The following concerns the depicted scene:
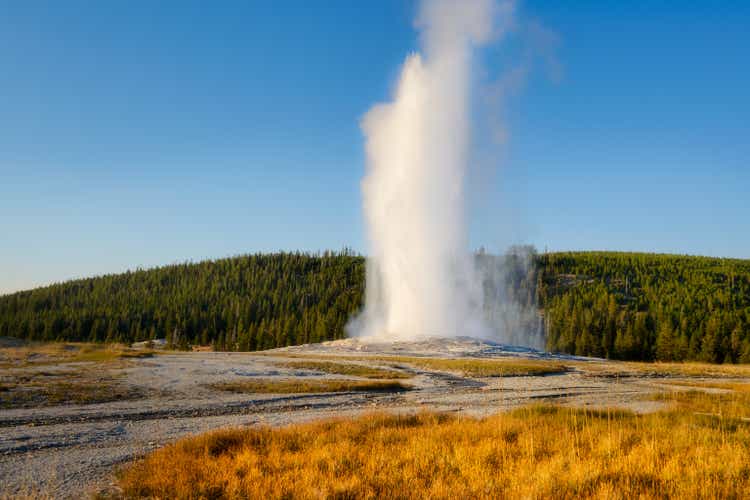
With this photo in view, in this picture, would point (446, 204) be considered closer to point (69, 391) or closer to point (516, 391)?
point (516, 391)

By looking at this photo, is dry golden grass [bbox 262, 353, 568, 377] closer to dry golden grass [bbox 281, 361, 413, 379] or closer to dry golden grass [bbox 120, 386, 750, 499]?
dry golden grass [bbox 281, 361, 413, 379]

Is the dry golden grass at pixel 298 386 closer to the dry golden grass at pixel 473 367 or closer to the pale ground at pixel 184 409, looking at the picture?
the pale ground at pixel 184 409

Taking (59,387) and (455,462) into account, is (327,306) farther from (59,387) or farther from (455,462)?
(455,462)

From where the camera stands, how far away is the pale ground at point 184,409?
34.8 feet

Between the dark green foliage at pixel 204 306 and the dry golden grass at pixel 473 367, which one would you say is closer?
the dry golden grass at pixel 473 367

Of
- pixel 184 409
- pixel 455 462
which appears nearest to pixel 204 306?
pixel 184 409

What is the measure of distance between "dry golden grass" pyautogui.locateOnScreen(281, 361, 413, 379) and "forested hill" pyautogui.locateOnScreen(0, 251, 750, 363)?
170 ft

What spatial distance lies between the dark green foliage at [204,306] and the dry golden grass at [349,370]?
52143 millimetres

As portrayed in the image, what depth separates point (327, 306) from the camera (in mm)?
136625

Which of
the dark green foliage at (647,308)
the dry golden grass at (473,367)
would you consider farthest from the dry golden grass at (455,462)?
the dark green foliage at (647,308)

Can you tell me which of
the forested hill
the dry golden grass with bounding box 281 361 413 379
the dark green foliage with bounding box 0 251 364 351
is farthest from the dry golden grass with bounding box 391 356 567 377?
the dark green foliage with bounding box 0 251 364 351

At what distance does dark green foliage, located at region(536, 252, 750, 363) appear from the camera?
85000 mm

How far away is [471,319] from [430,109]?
28.5 m

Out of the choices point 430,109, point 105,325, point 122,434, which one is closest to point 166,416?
point 122,434
